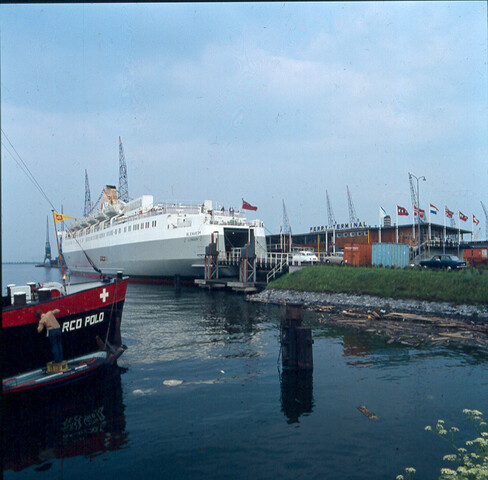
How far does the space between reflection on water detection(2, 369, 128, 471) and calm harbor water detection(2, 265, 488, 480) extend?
0.09 ft

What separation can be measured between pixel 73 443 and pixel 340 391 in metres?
7.09

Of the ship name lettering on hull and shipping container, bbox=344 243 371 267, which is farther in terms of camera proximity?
shipping container, bbox=344 243 371 267

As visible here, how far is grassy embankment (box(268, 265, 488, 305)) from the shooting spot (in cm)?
2205

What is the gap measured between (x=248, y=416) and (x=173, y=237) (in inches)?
1350

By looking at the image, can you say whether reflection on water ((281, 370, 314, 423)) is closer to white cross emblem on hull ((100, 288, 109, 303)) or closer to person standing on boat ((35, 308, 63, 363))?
white cross emblem on hull ((100, 288, 109, 303))

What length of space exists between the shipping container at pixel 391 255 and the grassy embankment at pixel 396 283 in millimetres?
3139

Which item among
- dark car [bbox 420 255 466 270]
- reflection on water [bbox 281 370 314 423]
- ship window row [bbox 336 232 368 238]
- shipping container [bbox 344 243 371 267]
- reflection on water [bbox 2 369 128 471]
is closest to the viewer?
reflection on water [bbox 2 369 128 471]

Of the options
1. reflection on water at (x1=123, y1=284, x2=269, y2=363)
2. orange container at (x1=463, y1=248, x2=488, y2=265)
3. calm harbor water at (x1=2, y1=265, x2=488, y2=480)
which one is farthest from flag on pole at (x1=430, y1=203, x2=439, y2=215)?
calm harbor water at (x1=2, y1=265, x2=488, y2=480)

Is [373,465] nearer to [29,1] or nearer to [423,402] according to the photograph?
[423,402]

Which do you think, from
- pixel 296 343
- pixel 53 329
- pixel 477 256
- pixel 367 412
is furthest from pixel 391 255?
pixel 53 329

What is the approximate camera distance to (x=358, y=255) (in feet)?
110

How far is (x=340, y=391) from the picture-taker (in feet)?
36.3

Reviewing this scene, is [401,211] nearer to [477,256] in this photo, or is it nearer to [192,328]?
[477,256]

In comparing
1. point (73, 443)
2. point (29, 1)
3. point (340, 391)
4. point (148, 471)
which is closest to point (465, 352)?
point (340, 391)
